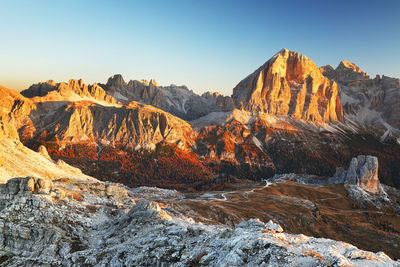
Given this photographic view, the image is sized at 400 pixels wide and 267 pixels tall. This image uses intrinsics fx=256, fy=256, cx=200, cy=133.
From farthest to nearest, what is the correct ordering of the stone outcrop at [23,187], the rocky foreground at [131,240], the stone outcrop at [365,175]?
1. the stone outcrop at [365,175]
2. the stone outcrop at [23,187]
3. the rocky foreground at [131,240]

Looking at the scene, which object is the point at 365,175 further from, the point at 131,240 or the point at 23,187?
the point at 23,187

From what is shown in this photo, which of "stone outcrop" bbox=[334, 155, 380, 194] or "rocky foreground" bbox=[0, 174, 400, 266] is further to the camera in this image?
"stone outcrop" bbox=[334, 155, 380, 194]

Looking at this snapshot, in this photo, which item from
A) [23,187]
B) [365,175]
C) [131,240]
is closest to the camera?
[131,240]

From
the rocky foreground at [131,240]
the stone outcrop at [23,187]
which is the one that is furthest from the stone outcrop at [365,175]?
the stone outcrop at [23,187]

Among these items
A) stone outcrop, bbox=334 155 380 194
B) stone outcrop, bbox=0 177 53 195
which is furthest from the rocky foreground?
stone outcrop, bbox=334 155 380 194

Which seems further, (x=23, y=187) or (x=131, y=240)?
(x=23, y=187)

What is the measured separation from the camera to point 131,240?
36.4m

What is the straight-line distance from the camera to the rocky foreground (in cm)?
2169

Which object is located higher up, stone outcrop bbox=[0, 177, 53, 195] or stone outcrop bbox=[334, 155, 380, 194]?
stone outcrop bbox=[0, 177, 53, 195]

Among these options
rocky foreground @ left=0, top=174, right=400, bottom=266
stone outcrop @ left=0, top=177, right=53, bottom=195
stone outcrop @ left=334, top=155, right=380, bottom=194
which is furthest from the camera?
stone outcrop @ left=334, top=155, right=380, bottom=194

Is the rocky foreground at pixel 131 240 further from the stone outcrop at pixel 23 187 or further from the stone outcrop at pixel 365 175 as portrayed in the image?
the stone outcrop at pixel 365 175

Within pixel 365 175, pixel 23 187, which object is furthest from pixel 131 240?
pixel 365 175

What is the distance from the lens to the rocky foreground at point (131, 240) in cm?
2169

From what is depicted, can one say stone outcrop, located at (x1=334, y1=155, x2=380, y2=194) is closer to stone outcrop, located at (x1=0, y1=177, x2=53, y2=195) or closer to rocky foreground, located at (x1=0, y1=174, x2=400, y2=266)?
rocky foreground, located at (x1=0, y1=174, x2=400, y2=266)
